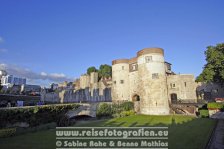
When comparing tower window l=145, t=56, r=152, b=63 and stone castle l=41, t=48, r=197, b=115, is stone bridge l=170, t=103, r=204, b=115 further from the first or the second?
tower window l=145, t=56, r=152, b=63

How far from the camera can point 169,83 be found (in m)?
38.9

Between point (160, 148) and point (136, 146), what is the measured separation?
1.58m

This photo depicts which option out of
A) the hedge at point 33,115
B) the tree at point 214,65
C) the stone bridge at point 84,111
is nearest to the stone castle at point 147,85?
the tree at point 214,65

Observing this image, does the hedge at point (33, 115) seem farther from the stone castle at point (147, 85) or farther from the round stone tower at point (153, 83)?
the stone castle at point (147, 85)

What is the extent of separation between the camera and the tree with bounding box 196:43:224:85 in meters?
26.6

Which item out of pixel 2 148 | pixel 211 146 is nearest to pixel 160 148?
pixel 211 146

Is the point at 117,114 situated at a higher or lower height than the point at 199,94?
lower

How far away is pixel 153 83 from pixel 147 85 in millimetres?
1146

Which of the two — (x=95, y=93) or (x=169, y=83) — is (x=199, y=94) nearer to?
(x=169, y=83)

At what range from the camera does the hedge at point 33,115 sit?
17547 mm

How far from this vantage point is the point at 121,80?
3722 cm

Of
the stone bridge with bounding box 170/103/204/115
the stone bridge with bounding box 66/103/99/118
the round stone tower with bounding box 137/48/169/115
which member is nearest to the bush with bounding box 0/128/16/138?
the stone bridge with bounding box 66/103/99/118

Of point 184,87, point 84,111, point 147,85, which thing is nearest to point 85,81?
point 84,111

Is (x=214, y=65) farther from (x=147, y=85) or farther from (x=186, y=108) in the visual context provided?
(x=147, y=85)
